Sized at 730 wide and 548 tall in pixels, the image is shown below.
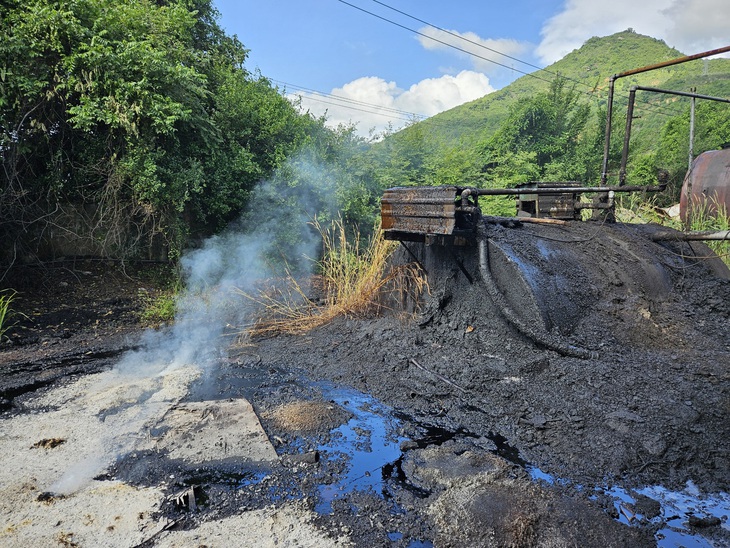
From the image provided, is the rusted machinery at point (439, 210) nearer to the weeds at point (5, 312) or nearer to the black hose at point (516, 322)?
the black hose at point (516, 322)

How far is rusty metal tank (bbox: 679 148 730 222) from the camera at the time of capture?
10.0m

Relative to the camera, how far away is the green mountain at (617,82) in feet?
111

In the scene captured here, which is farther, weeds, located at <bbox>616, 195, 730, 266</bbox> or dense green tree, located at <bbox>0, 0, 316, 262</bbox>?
weeds, located at <bbox>616, 195, 730, 266</bbox>

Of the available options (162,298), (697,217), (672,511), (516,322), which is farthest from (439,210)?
(697,217)

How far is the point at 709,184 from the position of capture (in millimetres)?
10312

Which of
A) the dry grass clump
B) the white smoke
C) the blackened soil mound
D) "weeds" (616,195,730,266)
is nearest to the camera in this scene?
the blackened soil mound

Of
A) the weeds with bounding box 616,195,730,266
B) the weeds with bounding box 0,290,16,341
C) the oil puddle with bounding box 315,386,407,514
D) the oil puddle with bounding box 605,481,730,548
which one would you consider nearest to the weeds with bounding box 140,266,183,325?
the weeds with bounding box 0,290,16,341

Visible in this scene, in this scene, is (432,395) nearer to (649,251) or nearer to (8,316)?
(649,251)

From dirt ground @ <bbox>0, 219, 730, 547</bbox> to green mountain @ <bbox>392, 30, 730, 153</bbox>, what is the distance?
2374 cm

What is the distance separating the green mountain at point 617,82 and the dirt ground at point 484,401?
2374 cm

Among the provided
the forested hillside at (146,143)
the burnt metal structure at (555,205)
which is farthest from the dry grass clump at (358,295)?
the forested hillside at (146,143)

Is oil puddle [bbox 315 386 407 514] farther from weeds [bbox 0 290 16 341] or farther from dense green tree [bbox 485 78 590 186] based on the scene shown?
dense green tree [bbox 485 78 590 186]

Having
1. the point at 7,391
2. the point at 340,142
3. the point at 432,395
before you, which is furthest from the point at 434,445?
the point at 340,142

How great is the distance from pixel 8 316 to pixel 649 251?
27.6 feet
